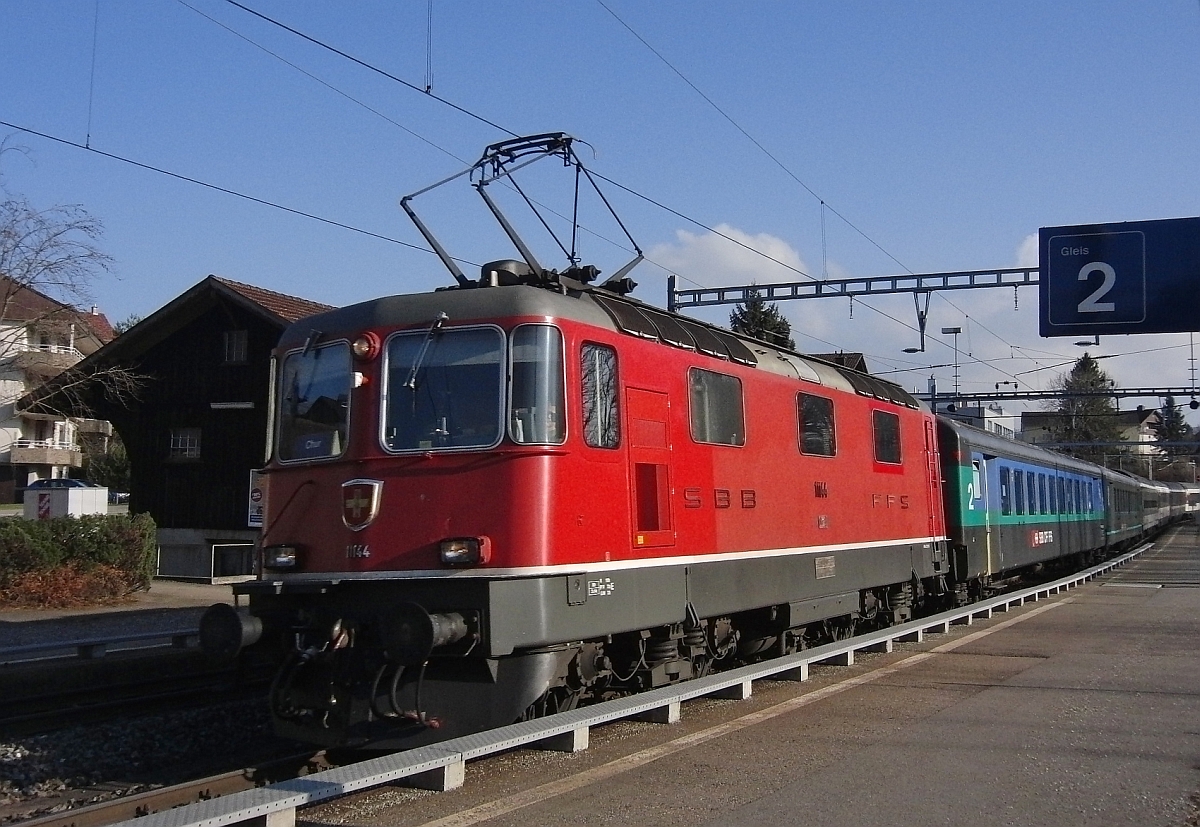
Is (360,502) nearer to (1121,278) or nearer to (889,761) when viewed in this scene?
(889,761)

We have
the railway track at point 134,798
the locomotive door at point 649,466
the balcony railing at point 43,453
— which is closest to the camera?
the railway track at point 134,798

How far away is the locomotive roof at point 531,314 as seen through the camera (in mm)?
7898

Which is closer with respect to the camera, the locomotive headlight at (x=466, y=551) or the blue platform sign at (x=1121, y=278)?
the locomotive headlight at (x=466, y=551)

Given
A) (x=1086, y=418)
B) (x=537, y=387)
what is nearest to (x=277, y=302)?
(x=537, y=387)

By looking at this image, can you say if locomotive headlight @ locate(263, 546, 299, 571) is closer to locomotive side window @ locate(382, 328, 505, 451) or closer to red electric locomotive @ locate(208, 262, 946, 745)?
red electric locomotive @ locate(208, 262, 946, 745)

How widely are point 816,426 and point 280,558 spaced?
20.3 feet

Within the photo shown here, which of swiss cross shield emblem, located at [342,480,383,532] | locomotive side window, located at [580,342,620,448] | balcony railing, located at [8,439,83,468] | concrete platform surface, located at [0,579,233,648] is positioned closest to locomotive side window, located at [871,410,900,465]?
locomotive side window, located at [580,342,620,448]

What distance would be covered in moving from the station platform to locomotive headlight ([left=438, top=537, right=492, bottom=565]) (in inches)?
52.4

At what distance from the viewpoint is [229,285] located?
24.7 metres

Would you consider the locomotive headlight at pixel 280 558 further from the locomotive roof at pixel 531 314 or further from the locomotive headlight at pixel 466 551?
the locomotive roof at pixel 531 314

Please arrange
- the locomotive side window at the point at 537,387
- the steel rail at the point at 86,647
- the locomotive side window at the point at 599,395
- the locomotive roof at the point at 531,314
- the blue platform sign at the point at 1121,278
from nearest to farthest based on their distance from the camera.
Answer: the locomotive side window at the point at 537,387, the locomotive roof at the point at 531,314, the locomotive side window at the point at 599,395, the steel rail at the point at 86,647, the blue platform sign at the point at 1121,278

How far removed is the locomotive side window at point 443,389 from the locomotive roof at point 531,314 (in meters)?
0.15

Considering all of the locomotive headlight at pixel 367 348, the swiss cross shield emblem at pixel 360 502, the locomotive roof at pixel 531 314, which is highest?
Answer: the locomotive roof at pixel 531 314

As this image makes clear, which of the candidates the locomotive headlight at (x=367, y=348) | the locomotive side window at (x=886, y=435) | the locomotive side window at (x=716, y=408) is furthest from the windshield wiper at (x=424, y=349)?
the locomotive side window at (x=886, y=435)
